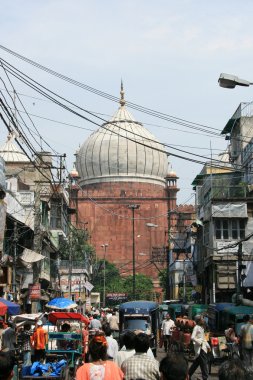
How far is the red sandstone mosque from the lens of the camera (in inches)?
3546

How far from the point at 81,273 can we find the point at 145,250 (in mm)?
36035

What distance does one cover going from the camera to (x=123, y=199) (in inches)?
3590

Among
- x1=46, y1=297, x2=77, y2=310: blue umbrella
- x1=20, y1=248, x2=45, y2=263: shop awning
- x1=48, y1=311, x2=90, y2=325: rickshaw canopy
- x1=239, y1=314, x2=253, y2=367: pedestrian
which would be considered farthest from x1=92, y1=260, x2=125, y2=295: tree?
x1=239, y1=314, x2=253, y2=367: pedestrian

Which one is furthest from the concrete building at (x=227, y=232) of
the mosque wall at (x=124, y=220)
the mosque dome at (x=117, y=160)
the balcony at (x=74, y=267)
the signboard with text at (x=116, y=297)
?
the mosque dome at (x=117, y=160)

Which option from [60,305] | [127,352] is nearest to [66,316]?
[60,305]

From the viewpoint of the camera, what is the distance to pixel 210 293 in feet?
144

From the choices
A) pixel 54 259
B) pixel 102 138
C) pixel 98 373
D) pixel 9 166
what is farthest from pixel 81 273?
pixel 98 373

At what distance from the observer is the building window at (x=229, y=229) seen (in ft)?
135

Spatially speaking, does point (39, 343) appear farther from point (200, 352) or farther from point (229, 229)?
point (229, 229)

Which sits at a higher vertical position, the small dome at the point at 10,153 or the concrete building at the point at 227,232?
the small dome at the point at 10,153

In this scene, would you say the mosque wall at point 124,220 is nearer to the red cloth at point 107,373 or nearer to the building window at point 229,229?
the building window at point 229,229

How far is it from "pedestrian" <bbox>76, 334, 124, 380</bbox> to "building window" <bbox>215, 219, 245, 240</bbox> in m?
33.9

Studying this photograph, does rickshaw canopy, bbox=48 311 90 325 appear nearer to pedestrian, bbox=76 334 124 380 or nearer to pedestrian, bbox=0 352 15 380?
pedestrian, bbox=76 334 124 380

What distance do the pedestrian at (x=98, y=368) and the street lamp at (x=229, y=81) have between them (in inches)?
309
